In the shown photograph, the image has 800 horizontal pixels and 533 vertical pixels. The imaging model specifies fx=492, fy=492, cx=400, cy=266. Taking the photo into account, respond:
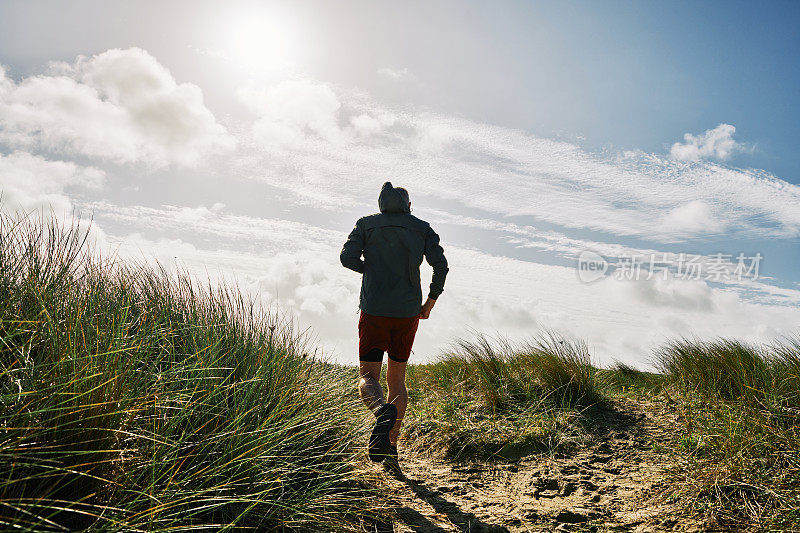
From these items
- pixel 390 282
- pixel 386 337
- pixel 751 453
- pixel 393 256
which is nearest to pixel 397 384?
pixel 386 337

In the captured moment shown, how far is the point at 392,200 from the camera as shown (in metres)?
4.83

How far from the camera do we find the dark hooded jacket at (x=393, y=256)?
465 centimetres

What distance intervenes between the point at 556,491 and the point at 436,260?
2324 mm

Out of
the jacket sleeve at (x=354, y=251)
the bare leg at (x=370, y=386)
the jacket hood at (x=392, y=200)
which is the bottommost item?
the bare leg at (x=370, y=386)

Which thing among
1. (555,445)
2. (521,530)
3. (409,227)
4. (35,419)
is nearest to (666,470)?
(555,445)

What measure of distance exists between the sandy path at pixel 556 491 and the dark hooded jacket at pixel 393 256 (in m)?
1.61

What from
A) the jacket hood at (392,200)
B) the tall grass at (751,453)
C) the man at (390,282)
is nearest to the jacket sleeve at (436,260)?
the man at (390,282)

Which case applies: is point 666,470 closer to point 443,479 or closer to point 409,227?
point 443,479

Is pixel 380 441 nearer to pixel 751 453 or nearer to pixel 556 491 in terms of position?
pixel 556 491

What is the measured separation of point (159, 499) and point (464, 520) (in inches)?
89.2

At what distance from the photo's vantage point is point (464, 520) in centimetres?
368

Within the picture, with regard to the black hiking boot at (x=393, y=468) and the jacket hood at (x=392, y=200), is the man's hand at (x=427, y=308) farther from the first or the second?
the black hiking boot at (x=393, y=468)

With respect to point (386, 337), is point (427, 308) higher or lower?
higher

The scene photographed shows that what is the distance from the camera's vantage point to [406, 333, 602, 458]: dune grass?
5137 mm
